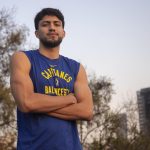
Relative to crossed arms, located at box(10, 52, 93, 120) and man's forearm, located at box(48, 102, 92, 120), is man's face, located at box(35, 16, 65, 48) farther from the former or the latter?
man's forearm, located at box(48, 102, 92, 120)

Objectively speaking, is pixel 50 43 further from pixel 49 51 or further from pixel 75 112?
pixel 75 112

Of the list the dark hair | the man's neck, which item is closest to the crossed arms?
the man's neck

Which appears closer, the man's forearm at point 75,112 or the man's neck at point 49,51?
the man's forearm at point 75,112

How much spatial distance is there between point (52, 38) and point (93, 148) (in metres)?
24.8

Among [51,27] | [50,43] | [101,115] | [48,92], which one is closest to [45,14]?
[51,27]

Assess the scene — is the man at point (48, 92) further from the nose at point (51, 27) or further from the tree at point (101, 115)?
the tree at point (101, 115)

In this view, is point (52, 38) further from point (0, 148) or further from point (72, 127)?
point (0, 148)

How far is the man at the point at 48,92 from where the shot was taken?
3.04 m

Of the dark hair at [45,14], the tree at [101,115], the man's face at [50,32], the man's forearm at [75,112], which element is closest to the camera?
the man's forearm at [75,112]

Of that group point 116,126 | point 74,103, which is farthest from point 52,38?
point 116,126

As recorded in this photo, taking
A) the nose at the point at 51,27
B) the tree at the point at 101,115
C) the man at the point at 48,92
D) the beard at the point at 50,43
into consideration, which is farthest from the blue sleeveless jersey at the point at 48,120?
the tree at the point at 101,115

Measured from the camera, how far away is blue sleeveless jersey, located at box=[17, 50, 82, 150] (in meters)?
3.02

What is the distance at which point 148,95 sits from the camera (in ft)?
142

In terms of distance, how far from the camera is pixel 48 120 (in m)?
3.10
